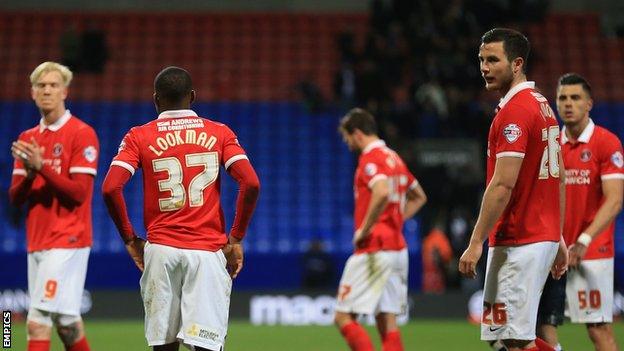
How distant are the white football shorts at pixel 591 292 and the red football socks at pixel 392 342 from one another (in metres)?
1.45

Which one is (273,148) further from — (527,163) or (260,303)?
(527,163)

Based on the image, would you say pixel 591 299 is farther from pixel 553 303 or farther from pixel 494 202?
pixel 494 202

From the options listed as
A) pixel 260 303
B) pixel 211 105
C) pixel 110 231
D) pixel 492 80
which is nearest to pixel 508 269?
pixel 492 80

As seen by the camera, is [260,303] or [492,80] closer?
[492,80]

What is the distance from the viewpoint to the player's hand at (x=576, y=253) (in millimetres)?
6578

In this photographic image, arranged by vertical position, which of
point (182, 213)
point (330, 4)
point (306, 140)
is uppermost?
point (330, 4)

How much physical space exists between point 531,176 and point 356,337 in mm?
2885

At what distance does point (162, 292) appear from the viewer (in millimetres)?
5367

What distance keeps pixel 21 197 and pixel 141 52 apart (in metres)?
13.8

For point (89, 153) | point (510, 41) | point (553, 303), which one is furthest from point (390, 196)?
point (510, 41)

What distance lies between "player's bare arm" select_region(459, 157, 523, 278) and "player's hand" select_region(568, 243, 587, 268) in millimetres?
1679

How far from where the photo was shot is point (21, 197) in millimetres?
6527

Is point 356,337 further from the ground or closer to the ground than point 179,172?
closer to the ground

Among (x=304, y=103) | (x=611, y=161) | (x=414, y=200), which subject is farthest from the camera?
(x=304, y=103)
